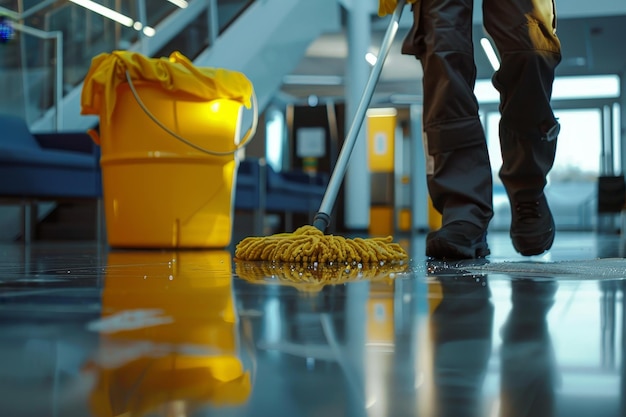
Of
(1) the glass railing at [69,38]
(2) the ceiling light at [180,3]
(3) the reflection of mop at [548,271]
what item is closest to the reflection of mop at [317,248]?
(3) the reflection of mop at [548,271]

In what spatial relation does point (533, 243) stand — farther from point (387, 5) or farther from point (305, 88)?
point (305, 88)

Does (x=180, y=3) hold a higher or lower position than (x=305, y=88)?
lower

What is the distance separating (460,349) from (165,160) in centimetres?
191

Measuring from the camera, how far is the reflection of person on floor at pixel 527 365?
29cm

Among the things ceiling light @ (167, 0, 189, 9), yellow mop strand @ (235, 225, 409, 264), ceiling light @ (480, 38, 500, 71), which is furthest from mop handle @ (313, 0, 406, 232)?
ceiling light @ (480, 38, 500, 71)

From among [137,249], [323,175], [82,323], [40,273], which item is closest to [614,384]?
[82,323]

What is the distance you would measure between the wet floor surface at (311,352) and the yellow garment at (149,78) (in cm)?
147

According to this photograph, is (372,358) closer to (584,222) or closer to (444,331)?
(444,331)

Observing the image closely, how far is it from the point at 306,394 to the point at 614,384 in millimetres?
138

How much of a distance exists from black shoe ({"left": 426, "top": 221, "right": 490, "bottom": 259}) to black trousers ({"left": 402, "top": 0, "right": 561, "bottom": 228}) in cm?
3

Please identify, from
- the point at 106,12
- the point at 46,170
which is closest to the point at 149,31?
the point at 106,12

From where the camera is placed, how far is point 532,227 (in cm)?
162

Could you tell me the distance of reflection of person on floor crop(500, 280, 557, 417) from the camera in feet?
0.95

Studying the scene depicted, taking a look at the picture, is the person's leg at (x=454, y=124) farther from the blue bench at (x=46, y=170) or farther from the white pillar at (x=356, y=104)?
the white pillar at (x=356, y=104)
